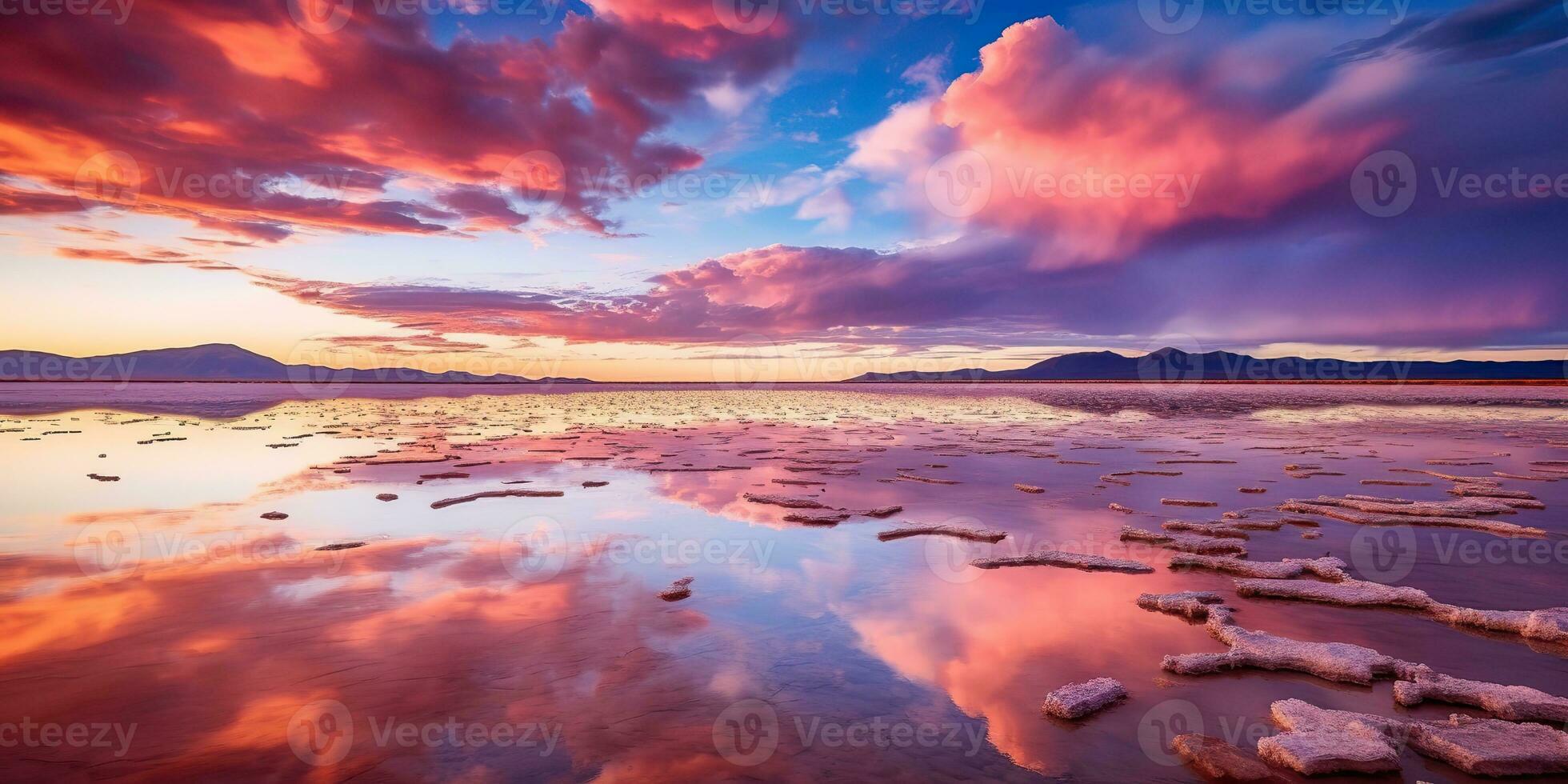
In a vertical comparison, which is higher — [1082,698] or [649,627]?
[1082,698]

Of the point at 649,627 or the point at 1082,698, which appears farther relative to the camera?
the point at 649,627

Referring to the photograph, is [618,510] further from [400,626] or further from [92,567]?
[92,567]

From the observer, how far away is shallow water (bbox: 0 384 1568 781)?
3.21 m

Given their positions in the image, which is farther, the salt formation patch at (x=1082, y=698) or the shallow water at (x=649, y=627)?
the salt formation patch at (x=1082, y=698)

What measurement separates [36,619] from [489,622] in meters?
3.21

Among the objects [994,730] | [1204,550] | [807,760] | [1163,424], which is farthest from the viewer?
[1163,424]

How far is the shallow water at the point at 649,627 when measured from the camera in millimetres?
3215

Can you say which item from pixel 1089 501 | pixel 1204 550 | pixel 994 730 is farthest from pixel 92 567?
pixel 1089 501

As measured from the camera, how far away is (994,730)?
11.0 feet

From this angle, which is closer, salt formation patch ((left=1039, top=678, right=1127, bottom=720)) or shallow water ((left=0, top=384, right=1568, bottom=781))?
shallow water ((left=0, top=384, right=1568, bottom=781))

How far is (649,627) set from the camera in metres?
4.79

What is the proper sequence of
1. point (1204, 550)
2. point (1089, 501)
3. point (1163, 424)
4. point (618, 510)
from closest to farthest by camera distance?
point (1204, 550) < point (618, 510) < point (1089, 501) < point (1163, 424)

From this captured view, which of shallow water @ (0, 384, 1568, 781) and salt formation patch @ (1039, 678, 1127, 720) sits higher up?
salt formation patch @ (1039, 678, 1127, 720)

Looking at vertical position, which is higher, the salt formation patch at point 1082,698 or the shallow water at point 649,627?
the salt formation patch at point 1082,698
